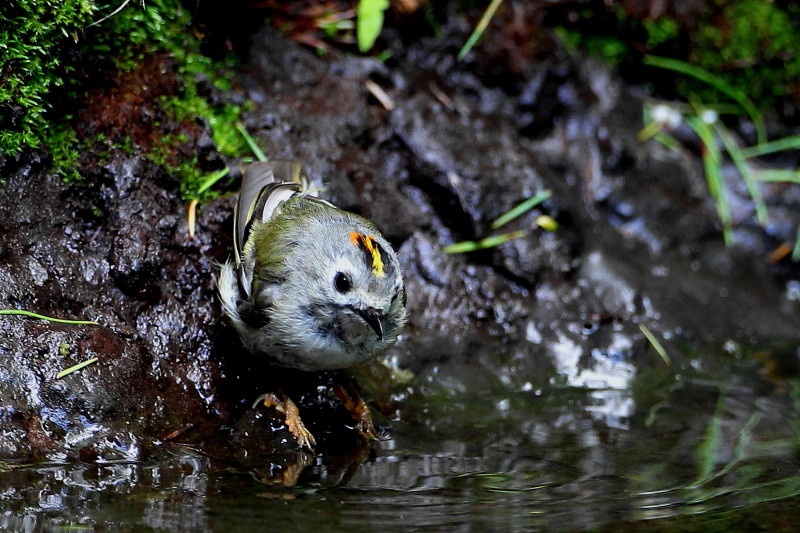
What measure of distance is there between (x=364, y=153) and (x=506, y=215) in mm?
1081

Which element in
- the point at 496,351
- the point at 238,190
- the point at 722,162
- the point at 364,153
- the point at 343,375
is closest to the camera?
the point at 343,375

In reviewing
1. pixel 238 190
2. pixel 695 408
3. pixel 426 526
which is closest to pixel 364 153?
pixel 238 190

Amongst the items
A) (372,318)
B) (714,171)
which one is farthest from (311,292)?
(714,171)

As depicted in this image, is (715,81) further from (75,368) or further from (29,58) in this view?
(75,368)

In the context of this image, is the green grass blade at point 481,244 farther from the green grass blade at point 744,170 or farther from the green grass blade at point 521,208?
the green grass blade at point 744,170

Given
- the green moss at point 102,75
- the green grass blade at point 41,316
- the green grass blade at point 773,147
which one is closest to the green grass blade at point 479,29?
the green moss at point 102,75

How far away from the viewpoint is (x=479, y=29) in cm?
604

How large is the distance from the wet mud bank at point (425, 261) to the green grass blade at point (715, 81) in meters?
0.36

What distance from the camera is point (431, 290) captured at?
5.12 metres

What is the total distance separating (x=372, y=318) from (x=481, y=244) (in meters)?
1.94

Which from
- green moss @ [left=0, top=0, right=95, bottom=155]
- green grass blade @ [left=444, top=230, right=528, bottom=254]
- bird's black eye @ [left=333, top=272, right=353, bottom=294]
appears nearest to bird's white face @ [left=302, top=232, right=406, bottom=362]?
bird's black eye @ [left=333, top=272, right=353, bottom=294]

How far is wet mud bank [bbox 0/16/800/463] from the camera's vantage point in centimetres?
378

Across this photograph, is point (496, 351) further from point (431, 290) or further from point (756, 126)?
point (756, 126)

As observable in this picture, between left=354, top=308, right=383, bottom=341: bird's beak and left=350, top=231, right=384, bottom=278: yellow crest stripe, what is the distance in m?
0.17
